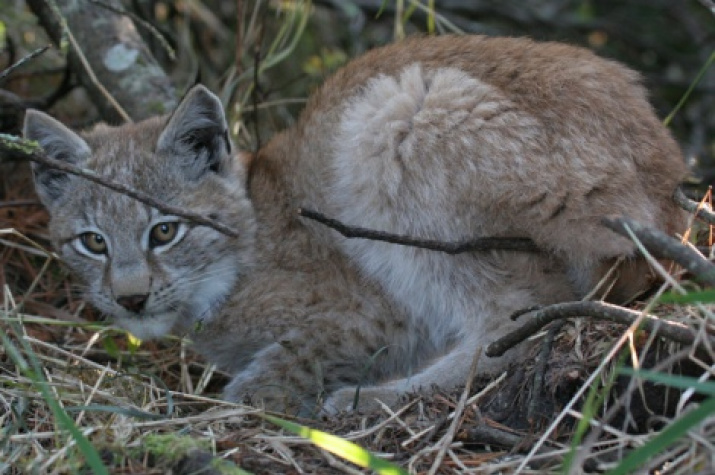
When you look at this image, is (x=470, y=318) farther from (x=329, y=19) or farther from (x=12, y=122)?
(x=329, y=19)

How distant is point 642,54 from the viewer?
7.45 m

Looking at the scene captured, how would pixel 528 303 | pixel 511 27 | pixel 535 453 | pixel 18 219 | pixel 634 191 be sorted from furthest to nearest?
pixel 511 27, pixel 18 219, pixel 528 303, pixel 634 191, pixel 535 453

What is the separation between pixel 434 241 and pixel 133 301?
131 centimetres

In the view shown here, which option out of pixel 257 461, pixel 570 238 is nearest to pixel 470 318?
pixel 570 238

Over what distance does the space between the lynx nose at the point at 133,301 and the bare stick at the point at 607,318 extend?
1.59 meters

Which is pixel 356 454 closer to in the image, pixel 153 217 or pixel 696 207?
pixel 696 207

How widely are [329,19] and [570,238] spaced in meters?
4.49

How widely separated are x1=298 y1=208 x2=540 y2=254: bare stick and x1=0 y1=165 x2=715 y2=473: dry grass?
42cm

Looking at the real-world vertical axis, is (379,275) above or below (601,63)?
below

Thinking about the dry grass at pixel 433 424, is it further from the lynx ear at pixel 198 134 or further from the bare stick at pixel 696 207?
the lynx ear at pixel 198 134

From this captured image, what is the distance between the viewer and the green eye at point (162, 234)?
12.9ft

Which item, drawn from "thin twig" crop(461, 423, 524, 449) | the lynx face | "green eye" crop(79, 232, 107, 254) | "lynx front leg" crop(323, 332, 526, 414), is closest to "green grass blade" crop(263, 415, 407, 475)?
"thin twig" crop(461, 423, 524, 449)

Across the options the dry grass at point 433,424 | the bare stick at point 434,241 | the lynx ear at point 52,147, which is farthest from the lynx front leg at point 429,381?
the lynx ear at point 52,147

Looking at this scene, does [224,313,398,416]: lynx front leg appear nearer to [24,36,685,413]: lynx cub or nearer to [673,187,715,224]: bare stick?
[24,36,685,413]: lynx cub
